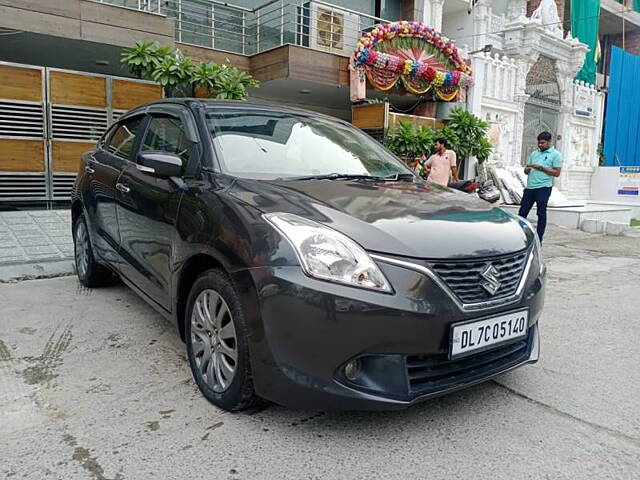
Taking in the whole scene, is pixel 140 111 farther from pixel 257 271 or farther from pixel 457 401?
pixel 457 401

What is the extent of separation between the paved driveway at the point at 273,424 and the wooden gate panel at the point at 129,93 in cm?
614

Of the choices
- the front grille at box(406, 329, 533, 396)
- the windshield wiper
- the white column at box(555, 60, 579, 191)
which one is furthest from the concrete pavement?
the white column at box(555, 60, 579, 191)

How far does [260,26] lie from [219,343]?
11.7m

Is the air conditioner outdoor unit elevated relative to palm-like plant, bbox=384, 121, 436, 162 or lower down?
elevated

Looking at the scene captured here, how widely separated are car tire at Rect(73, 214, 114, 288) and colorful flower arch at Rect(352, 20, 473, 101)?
8.83 metres

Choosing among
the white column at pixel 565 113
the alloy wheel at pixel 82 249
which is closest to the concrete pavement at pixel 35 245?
the alloy wheel at pixel 82 249

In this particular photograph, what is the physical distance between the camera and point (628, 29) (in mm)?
26875

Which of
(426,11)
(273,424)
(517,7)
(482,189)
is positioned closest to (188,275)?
(273,424)

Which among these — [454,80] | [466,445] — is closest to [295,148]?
[466,445]

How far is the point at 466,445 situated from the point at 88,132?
8.18 meters

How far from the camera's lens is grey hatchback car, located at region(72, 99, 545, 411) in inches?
80.4

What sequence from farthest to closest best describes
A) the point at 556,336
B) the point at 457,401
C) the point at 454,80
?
the point at 454,80, the point at 556,336, the point at 457,401

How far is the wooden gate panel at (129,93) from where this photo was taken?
8.72 metres

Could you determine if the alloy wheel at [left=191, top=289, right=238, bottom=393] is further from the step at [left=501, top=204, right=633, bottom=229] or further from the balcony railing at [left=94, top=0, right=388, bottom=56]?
the balcony railing at [left=94, top=0, right=388, bottom=56]
